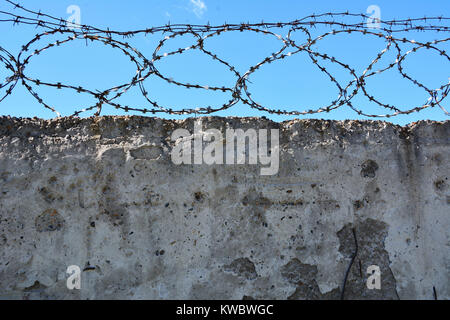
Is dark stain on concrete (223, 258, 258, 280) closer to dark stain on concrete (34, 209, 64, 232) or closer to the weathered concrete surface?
the weathered concrete surface

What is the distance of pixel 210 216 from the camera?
2.83m

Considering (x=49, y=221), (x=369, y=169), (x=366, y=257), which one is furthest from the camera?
(x=369, y=169)

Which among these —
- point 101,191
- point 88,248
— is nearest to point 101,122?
point 101,191

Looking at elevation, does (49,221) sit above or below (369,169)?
below

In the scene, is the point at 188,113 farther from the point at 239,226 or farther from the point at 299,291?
the point at 299,291

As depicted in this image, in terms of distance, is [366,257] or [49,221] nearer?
[49,221]

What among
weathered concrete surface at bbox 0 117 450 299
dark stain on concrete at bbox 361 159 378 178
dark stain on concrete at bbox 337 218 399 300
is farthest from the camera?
dark stain on concrete at bbox 361 159 378 178

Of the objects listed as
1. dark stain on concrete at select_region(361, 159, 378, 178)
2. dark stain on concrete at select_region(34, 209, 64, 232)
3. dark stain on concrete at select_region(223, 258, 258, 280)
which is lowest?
dark stain on concrete at select_region(223, 258, 258, 280)

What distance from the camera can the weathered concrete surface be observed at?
272 centimetres

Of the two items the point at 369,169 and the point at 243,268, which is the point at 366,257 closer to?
the point at 369,169

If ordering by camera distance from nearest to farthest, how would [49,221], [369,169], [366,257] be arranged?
[49,221], [366,257], [369,169]

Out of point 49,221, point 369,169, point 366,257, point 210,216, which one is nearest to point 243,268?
point 210,216

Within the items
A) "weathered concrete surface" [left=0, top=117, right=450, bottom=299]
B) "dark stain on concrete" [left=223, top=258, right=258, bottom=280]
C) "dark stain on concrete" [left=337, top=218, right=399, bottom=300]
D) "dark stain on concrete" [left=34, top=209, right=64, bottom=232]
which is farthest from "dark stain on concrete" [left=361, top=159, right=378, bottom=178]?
"dark stain on concrete" [left=34, top=209, right=64, bottom=232]

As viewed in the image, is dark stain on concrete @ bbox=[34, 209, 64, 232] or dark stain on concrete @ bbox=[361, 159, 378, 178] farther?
dark stain on concrete @ bbox=[361, 159, 378, 178]
